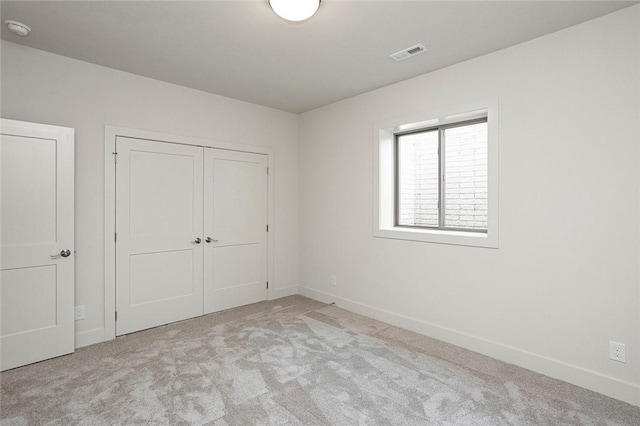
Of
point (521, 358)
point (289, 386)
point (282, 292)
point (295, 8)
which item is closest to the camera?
point (295, 8)

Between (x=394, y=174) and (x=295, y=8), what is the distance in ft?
7.51

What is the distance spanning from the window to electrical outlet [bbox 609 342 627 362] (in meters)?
1.26

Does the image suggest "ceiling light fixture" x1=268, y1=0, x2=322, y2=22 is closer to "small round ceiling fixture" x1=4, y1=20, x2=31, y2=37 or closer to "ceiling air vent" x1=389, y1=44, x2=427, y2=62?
"ceiling air vent" x1=389, y1=44, x2=427, y2=62

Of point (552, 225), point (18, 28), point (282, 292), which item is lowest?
point (282, 292)

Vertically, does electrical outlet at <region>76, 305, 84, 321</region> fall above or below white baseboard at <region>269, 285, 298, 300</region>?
above

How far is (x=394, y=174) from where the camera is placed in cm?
395

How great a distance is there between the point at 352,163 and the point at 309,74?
3.99ft

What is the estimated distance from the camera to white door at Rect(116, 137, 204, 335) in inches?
133

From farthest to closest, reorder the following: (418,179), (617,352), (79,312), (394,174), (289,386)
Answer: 1. (394,174)
2. (418,179)
3. (79,312)
4. (289,386)
5. (617,352)

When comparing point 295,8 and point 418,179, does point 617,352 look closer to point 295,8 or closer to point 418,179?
point 418,179

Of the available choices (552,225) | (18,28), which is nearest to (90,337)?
(18,28)

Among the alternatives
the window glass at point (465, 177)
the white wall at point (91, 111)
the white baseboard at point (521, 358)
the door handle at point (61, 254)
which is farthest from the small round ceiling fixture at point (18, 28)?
the white baseboard at point (521, 358)

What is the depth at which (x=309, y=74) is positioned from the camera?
3.39 m

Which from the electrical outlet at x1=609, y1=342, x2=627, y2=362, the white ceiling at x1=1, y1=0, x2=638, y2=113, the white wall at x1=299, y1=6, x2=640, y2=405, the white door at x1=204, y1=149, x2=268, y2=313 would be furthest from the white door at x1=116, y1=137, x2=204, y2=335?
the electrical outlet at x1=609, y1=342, x2=627, y2=362
